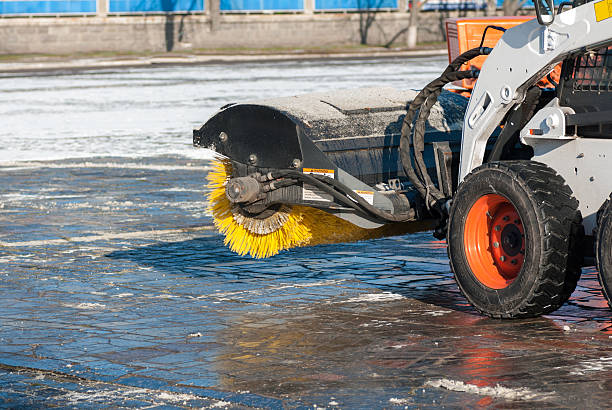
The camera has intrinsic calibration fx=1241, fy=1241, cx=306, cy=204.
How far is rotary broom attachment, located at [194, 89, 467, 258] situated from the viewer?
26.9 ft

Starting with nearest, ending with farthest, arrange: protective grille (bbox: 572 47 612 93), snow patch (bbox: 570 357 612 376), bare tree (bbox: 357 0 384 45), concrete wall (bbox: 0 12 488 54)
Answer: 1. snow patch (bbox: 570 357 612 376)
2. protective grille (bbox: 572 47 612 93)
3. concrete wall (bbox: 0 12 488 54)
4. bare tree (bbox: 357 0 384 45)

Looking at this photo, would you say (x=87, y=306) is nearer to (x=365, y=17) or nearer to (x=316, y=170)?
(x=316, y=170)

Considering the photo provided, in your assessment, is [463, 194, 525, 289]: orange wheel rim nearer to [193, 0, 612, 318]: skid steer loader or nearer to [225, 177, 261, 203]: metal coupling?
[193, 0, 612, 318]: skid steer loader

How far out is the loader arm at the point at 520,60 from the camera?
6.73 m

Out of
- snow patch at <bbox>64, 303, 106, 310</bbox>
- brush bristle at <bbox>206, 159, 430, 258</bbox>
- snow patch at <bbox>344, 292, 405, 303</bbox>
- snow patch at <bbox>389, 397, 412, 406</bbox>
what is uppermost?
brush bristle at <bbox>206, 159, 430, 258</bbox>

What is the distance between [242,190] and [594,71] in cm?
247

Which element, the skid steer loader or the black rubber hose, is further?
the black rubber hose

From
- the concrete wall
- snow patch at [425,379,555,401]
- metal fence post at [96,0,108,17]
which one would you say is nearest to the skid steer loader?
snow patch at [425,379,555,401]

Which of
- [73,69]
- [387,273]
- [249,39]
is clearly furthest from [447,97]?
[249,39]

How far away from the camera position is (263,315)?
755cm

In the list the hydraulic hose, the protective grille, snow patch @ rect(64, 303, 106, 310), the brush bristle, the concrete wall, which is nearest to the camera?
the protective grille

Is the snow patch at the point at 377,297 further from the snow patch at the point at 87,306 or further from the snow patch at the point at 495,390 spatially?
the snow patch at the point at 495,390

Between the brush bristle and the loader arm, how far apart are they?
1063 millimetres

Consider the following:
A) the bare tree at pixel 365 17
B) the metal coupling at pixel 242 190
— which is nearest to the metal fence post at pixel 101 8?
the bare tree at pixel 365 17
